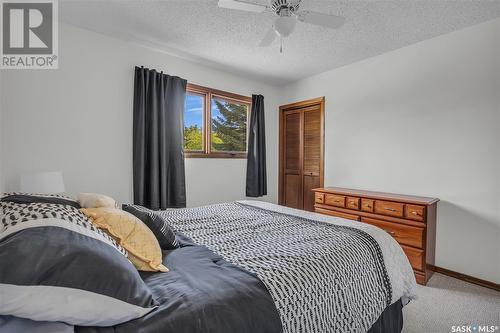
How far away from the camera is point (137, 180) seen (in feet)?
10.1

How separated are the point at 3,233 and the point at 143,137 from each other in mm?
2431

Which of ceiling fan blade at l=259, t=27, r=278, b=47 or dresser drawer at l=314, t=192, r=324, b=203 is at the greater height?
ceiling fan blade at l=259, t=27, r=278, b=47

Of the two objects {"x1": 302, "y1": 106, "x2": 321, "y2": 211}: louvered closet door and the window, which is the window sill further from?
{"x1": 302, "y1": 106, "x2": 321, "y2": 211}: louvered closet door

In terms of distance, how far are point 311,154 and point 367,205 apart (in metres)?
1.49

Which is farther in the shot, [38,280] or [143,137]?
[143,137]

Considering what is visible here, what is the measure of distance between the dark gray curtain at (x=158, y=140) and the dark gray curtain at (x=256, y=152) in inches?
50.8

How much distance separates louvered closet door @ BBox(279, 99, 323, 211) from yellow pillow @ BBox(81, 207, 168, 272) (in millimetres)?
3314

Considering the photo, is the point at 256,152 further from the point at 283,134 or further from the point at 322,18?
the point at 322,18

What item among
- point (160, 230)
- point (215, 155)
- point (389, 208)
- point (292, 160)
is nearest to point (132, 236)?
point (160, 230)

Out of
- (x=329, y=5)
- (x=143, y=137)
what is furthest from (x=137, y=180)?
(x=329, y=5)

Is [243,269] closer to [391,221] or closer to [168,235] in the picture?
[168,235]

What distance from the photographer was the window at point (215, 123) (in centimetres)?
374

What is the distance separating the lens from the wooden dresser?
2.58m

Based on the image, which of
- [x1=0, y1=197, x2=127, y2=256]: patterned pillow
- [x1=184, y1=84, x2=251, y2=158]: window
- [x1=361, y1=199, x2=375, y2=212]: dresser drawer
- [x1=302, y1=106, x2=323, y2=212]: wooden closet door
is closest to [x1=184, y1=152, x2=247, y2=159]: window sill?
[x1=184, y1=84, x2=251, y2=158]: window
